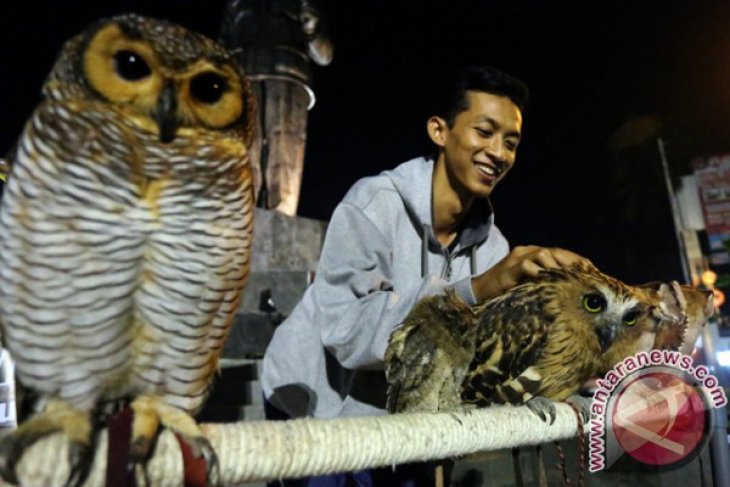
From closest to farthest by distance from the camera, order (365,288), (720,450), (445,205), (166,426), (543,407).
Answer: (166,426) → (543,407) → (720,450) → (365,288) → (445,205)

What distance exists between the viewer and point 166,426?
0.84 meters

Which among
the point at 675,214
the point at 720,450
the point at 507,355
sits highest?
the point at 675,214

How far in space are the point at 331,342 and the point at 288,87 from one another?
5.80 meters

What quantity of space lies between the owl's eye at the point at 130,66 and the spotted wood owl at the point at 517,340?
84cm

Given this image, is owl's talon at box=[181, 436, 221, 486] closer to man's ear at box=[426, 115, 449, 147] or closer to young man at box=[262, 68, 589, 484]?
young man at box=[262, 68, 589, 484]

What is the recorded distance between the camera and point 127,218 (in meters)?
0.86

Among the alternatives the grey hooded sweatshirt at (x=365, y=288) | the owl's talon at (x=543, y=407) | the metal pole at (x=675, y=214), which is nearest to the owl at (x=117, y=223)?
the grey hooded sweatshirt at (x=365, y=288)

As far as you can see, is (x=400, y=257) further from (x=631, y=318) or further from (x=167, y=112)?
(x=167, y=112)

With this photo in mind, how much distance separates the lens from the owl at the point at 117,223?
2.74 ft

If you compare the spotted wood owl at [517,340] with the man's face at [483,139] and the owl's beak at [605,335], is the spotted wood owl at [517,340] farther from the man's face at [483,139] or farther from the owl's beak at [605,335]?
the man's face at [483,139]

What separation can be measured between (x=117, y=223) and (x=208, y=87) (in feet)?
0.87

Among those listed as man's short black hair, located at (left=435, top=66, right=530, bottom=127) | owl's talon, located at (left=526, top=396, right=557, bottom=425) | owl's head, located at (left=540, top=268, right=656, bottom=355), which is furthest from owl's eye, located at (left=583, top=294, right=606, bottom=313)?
man's short black hair, located at (left=435, top=66, right=530, bottom=127)

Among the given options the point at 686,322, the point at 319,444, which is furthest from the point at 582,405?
the point at 319,444

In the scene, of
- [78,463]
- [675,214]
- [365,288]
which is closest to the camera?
[78,463]
